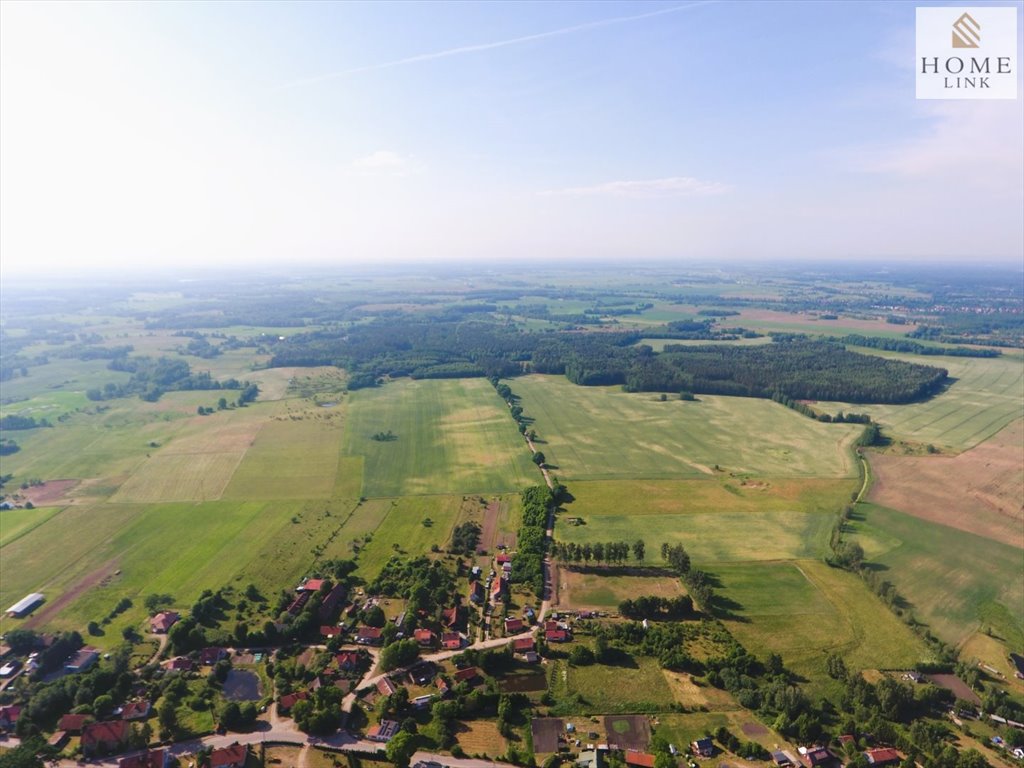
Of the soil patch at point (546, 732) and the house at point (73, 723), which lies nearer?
the soil patch at point (546, 732)

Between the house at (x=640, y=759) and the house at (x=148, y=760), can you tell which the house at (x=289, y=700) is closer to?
the house at (x=148, y=760)

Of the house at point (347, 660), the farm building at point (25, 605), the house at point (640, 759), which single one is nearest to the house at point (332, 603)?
the house at point (347, 660)

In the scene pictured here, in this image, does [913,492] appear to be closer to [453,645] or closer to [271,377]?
[453,645]

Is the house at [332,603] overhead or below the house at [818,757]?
overhead

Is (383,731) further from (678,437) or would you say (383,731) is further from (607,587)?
(678,437)

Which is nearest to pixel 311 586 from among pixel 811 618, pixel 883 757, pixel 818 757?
pixel 818 757

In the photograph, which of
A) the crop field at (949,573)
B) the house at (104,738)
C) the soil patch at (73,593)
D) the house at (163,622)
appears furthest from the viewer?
the soil patch at (73,593)
